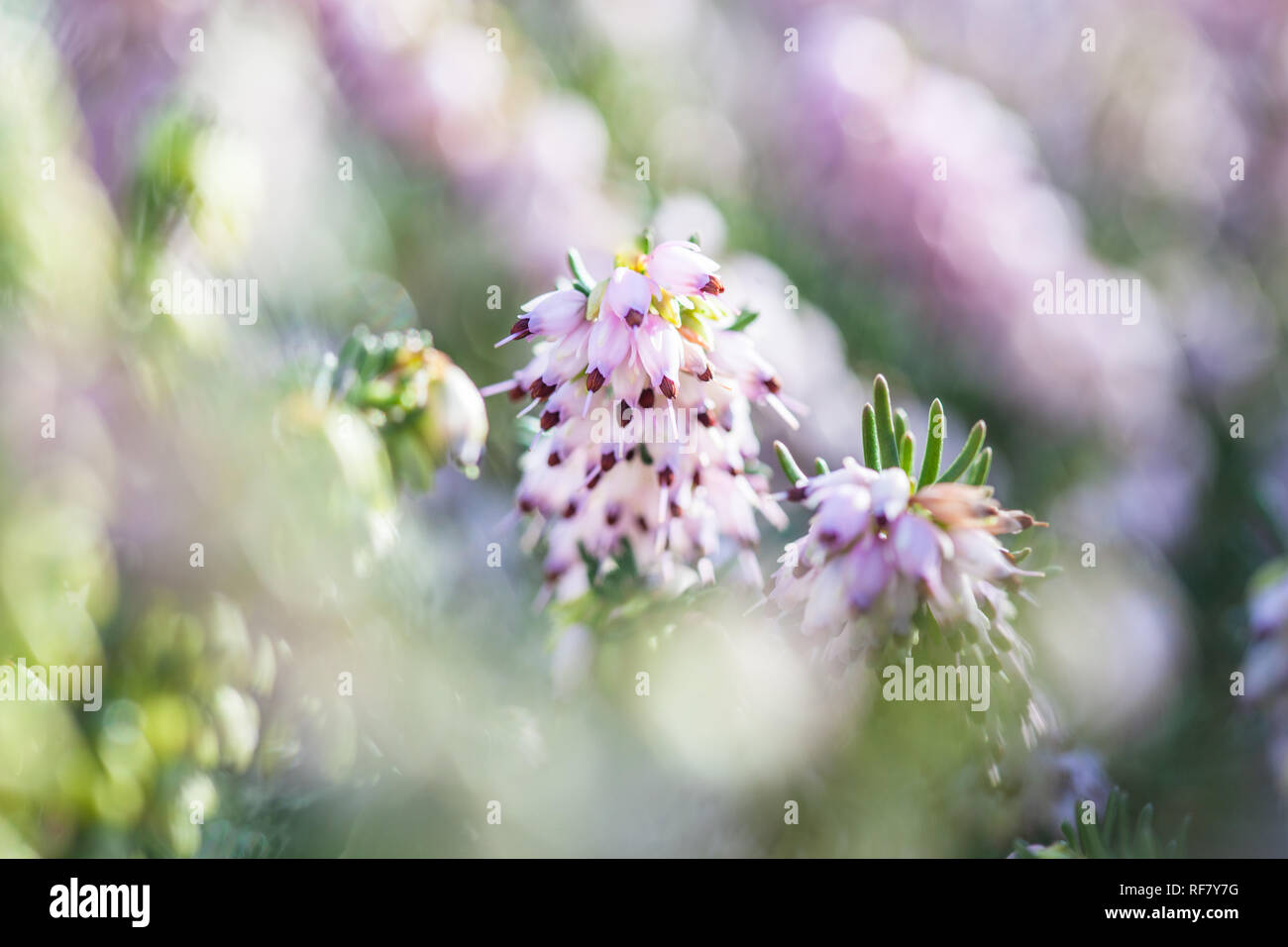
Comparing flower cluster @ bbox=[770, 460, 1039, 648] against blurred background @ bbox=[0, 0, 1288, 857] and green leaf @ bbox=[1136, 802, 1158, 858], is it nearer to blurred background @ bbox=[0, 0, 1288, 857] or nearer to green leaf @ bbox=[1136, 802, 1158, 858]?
blurred background @ bbox=[0, 0, 1288, 857]

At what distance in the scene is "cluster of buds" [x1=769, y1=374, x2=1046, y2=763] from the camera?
1.89 ft

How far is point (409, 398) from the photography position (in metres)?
0.75

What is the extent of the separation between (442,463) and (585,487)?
0.66 ft

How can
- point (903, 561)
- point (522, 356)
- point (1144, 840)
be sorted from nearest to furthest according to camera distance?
point (903, 561), point (1144, 840), point (522, 356)

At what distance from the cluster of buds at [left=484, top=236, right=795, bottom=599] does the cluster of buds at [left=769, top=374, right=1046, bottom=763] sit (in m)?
0.05

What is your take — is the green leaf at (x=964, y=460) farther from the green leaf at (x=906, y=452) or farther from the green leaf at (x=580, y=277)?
the green leaf at (x=580, y=277)

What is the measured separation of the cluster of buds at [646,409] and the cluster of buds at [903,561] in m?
0.05

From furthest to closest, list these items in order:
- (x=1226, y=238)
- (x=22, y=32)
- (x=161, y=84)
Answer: (x=1226, y=238)
(x=161, y=84)
(x=22, y=32)

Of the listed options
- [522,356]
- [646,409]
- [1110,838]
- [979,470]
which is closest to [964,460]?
[979,470]

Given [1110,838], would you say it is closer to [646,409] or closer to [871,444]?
[871,444]

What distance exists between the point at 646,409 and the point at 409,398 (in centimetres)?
22

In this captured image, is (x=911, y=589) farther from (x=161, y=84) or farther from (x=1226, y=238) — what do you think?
(x=1226, y=238)
